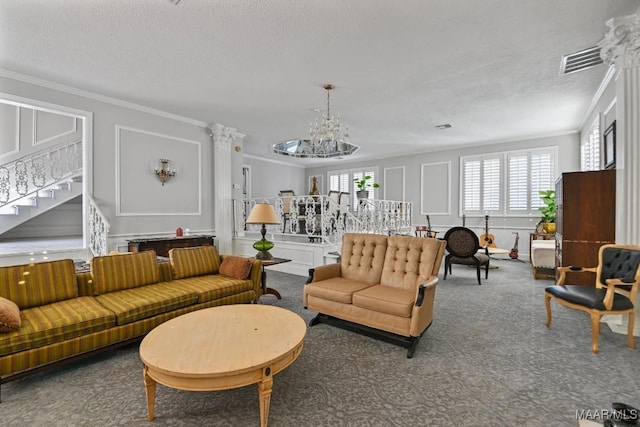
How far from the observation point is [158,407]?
2031 millimetres

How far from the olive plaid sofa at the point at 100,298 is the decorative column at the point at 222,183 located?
3054mm

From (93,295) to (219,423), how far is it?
2098mm

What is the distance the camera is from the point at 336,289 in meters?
3.29

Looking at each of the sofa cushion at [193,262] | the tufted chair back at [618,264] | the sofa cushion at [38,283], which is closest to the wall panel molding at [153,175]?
the sofa cushion at [193,262]

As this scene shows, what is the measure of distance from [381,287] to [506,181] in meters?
6.63

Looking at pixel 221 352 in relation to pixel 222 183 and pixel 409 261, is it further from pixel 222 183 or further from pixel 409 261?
pixel 222 183

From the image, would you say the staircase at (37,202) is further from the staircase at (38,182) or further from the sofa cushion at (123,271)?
the sofa cushion at (123,271)

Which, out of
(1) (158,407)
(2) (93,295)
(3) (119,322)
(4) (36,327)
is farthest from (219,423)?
(2) (93,295)

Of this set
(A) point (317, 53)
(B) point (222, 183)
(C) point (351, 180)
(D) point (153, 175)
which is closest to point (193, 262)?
(D) point (153, 175)

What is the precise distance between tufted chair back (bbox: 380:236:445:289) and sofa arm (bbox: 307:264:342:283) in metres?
0.58

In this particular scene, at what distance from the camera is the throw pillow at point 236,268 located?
382 centimetres

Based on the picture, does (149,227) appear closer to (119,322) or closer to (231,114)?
(231,114)

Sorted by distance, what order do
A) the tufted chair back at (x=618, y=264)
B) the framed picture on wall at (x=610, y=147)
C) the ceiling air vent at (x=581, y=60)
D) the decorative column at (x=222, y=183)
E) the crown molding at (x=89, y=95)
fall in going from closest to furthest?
the tufted chair back at (x=618, y=264) → the ceiling air vent at (x=581, y=60) → the framed picture on wall at (x=610, y=147) → the crown molding at (x=89, y=95) → the decorative column at (x=222, y=183)

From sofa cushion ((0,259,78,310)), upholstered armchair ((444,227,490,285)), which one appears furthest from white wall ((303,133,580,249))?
sofa cushion ((0,259,78,310))
